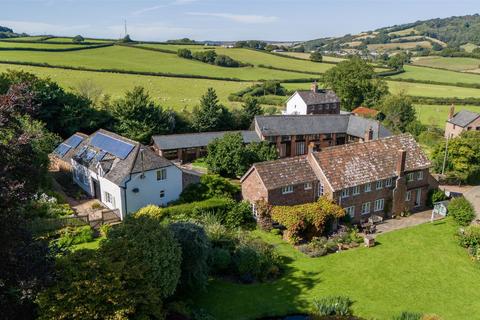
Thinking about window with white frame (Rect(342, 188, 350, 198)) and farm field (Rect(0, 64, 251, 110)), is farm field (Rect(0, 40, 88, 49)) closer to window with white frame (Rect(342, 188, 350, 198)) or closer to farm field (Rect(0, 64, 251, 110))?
farm field (Rect(0, 64, 251, 110))

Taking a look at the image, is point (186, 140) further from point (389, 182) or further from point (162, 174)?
point (389, 182)

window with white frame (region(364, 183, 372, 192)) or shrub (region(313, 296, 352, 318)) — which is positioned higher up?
window with white frame (region(364, 183, 372, 192))

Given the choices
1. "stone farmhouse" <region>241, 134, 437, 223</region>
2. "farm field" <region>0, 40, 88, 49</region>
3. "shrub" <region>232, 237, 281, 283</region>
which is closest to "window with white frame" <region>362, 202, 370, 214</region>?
"stone farmhouse" <region>241, 134, 437, 223</region>

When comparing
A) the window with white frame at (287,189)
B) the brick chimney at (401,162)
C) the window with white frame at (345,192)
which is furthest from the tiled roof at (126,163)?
the brick chimney at (401,162)

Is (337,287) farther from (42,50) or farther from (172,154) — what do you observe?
(42,50)

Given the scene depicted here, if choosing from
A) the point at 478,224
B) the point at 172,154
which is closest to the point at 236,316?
the point at 478,224

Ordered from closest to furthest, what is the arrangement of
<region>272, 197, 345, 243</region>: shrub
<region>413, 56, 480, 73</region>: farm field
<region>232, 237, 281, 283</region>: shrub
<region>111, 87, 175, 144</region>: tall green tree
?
<region>232, 237, 281, 283</region>: shrub → <region>272, 197, 345, 243</region>: shrub → <region>111, 87, 175, 144</region>: tall green tree → <region>413, 56, 480, 73</region>: farm field
